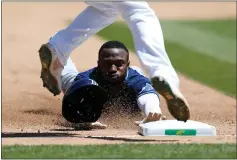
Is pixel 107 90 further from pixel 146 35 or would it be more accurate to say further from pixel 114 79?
pixel 146 35

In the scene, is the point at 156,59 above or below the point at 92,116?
above

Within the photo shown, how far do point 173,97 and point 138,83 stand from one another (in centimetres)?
138

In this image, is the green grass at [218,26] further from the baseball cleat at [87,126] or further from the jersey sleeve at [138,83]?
the baseball cleat at [87,126]

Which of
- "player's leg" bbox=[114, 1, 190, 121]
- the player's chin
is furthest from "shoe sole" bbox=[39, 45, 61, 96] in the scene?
"player's leg" bbox=[114, 1, 190, 121]

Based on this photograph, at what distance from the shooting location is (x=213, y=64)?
1432 centimetres

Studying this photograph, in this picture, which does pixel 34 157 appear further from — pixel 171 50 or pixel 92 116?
pixel 171 50

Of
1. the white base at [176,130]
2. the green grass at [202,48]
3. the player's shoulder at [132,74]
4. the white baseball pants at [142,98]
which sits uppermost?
the player's shoulder at [132,74]

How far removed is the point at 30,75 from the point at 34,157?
6.26 metres

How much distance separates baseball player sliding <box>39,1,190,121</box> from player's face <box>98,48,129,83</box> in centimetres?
23

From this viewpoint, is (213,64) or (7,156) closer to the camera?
(7,156)

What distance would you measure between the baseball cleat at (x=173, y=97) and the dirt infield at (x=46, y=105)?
0.87 feet

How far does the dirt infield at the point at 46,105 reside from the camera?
23.7 feet

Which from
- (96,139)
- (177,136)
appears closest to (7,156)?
(96,139)

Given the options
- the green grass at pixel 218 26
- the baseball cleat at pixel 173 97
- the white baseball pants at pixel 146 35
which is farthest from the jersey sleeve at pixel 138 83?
the green grass at pixel 218 26
